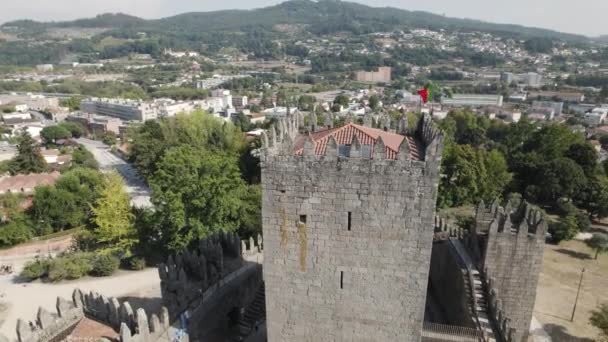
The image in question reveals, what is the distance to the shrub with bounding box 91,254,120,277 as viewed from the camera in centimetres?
3219

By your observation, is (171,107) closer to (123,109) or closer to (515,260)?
(123,109)

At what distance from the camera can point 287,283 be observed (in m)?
13.7

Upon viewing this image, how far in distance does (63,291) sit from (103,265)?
3.15 meters

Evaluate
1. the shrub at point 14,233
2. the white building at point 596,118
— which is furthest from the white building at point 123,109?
the white building at point 596,118

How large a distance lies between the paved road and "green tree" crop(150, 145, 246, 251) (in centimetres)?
1405

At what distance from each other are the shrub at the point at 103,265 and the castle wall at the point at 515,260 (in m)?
27.4

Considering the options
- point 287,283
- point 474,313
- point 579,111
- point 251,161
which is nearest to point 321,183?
point 287,283

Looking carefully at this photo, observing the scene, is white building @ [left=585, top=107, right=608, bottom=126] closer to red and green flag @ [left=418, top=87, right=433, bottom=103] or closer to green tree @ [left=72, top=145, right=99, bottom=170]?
red and green flag @ [left=418, top=87, right=433, bottom=103]

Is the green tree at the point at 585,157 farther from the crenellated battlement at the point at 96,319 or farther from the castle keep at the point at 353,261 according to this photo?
the crenellated battlement at the point at 96,319

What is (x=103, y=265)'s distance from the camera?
32.1 metres

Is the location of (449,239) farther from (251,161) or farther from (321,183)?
(251,161)

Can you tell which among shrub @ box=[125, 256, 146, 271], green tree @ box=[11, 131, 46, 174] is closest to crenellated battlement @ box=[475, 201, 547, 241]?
shrub @ box=[125, 256, 146, 271]

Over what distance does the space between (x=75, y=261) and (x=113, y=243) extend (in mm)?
5507

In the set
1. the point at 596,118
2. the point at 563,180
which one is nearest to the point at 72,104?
the point at 563,180
